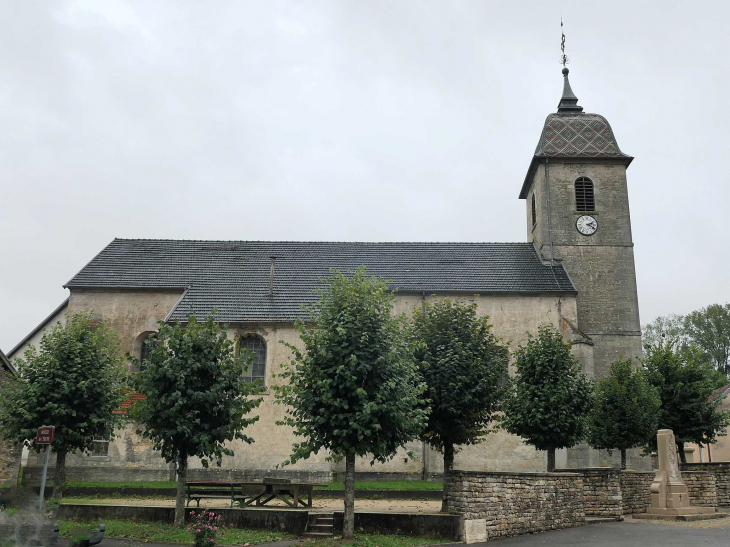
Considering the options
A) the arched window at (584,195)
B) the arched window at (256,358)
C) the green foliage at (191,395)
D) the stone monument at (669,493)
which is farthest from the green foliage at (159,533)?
the arched window at (584,195)

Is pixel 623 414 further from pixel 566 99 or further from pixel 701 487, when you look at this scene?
pixel 566 99

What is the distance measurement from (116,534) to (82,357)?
257 inches

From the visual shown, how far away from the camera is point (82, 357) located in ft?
60.9

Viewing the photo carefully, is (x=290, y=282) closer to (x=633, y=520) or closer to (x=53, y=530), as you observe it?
(x=633, y=520)

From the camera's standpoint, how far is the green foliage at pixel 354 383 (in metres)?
14.4

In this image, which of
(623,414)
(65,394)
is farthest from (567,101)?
(65,394)

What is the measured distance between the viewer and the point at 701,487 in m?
20.5

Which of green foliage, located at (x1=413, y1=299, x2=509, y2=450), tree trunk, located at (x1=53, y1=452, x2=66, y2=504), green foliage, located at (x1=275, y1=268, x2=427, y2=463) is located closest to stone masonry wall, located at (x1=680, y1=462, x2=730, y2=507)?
green foliage, located at (x1=413, y1=299, x2=509, y2=450)

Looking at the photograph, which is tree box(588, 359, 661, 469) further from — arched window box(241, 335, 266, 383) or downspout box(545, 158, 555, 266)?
arched window box(241, 335, 266, 383)

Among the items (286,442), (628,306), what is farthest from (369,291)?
(628,306)

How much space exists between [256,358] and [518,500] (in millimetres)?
15015

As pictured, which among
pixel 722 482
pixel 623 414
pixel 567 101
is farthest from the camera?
pixel 567 101

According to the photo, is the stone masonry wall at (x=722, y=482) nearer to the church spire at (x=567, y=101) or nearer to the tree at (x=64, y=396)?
the tree at (x=64, y=396)

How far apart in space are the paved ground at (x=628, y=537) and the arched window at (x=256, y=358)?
14970mm
